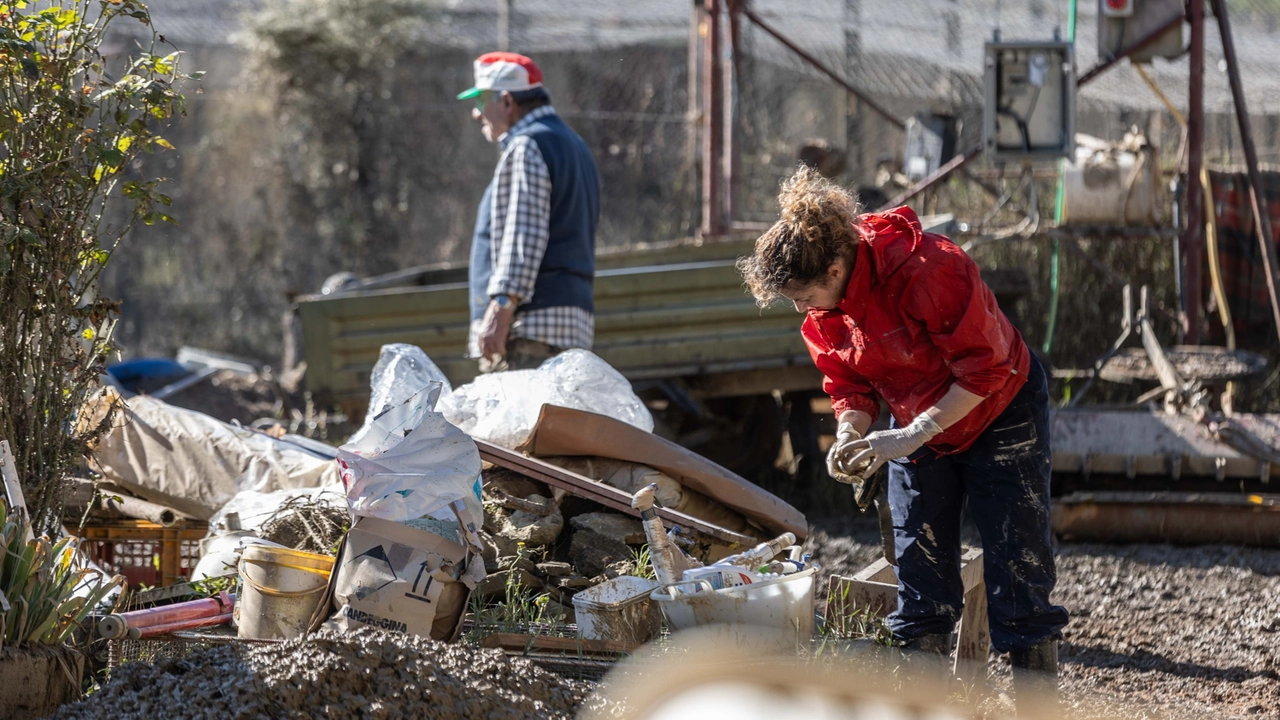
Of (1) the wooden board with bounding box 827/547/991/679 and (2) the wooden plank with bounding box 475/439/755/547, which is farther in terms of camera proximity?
(2) the wooden plank with bounding box 475/439/755/547

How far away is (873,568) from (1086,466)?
2526mm

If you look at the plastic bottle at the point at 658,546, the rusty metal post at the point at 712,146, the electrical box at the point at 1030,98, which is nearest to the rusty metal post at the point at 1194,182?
the electrical box at the point at 1030,98

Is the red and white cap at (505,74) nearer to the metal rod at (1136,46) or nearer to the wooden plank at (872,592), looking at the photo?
the wooden plank at (872,592)

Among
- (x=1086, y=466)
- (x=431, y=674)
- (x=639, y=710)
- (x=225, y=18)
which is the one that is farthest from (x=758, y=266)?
(x=225, y=18)

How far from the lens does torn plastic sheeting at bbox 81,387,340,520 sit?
4.57 meters

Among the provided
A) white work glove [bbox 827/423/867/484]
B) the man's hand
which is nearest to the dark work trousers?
white work glove [bbox 827/423/867/484]

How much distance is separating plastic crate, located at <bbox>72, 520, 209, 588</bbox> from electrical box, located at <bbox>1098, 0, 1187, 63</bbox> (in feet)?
19.7

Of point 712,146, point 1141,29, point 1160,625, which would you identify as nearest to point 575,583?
point 1160,625

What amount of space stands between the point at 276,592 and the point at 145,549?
4.21 feet

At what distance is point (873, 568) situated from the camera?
4051 millimetres

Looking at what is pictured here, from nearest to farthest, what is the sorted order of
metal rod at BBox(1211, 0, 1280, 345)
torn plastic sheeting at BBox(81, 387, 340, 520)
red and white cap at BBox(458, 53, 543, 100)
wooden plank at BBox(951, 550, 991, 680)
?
wooden plank at BBox(951, 550, 991, 680)
torn plastic sheeting at BBox(81, 387, 340, 520)
red and white cap at BBox(458, 53, 543, 100)
metal rod at BBox(1211, 0, 1280, 345)

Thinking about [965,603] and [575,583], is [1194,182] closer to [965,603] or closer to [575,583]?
[965,603]

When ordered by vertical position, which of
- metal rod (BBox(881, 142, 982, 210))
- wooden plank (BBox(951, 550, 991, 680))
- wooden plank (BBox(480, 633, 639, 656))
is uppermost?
metal rod (BBox(881, 142, 982, 210))

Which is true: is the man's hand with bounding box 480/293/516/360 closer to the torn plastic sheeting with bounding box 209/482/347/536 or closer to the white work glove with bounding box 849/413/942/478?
the torn plastic sheeting with bounding box 209/482/347/536
